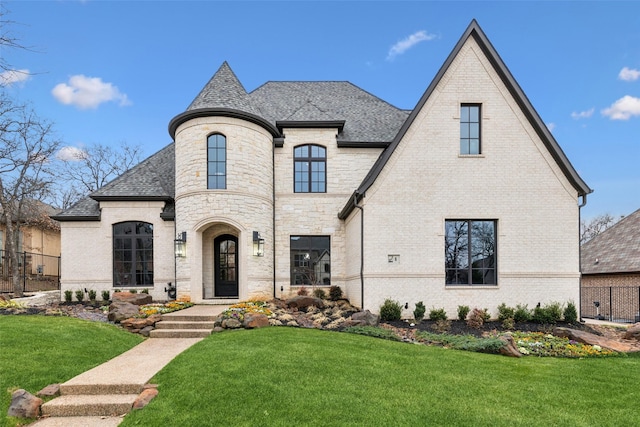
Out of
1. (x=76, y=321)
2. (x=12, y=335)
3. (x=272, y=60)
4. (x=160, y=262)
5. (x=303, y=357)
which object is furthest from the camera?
(x=272, y=60)

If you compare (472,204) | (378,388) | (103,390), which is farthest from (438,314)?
(103,390)

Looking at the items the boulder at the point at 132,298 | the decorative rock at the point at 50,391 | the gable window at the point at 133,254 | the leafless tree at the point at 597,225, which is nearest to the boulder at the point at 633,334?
the decorative rock at the point at 50,391

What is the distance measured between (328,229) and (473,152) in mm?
6600

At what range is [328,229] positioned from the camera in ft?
51.4

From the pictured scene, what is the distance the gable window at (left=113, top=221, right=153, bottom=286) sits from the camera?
51.3 feet

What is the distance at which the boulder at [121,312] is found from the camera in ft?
35.8

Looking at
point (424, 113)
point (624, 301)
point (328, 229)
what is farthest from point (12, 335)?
point (624, 301)

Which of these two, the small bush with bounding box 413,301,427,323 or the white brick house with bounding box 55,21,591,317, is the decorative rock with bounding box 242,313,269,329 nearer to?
the white brick house with bounding box 55,21,591,317

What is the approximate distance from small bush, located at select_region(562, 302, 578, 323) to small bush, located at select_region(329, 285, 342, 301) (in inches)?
316

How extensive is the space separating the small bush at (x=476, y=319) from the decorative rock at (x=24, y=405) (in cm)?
1087

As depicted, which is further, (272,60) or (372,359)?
(272,60)

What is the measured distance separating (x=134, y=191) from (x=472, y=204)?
1396 centimetres

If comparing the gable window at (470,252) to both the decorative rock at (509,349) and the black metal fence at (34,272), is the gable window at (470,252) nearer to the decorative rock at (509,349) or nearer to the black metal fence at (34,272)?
the decorative rock at (509,349)

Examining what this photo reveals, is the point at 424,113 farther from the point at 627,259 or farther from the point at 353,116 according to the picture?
the point at 627,259
